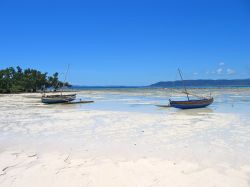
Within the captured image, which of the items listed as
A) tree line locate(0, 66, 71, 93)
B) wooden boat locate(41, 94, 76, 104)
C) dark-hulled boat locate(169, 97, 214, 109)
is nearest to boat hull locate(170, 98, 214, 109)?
dark-hulled boat locate(169, 97, 214, 109)

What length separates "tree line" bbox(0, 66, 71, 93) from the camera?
71812 millimetres

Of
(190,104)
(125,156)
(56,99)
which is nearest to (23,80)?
(56,99)

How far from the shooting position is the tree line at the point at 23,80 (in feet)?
236

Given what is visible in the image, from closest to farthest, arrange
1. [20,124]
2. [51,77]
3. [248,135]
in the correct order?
[248,135] < [20,124] < [51,77]

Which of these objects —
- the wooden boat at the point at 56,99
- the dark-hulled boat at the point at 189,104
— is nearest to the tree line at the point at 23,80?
the wooden boat at the point at 56,99

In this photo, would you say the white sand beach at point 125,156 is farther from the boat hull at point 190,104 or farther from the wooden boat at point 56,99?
the wooden boat at point 56,99

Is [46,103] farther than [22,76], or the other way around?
[22,76]

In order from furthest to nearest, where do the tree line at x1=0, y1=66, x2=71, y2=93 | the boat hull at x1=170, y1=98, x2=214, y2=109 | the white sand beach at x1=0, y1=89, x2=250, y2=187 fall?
the tree line at x1=0, y1=66, x2=71, y2=93
the boat hull at x1=170, y1=98, x2=214, y2=109
the white sand beach at x1=0, y1=89, x2=250, y2=187

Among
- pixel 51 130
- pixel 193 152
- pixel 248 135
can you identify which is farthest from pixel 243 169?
pixel 51 130

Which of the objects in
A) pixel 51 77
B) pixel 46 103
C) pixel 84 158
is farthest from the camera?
pixel 51 77

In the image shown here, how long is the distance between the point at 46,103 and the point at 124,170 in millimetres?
28690

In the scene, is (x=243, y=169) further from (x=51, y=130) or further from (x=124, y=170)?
(x=51, y=130)

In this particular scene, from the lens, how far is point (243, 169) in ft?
25.3

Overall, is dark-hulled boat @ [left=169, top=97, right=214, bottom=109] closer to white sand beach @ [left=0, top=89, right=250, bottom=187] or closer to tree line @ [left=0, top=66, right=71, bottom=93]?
white sand beach @ [left=0, top=89, right=250, bottom=187]
